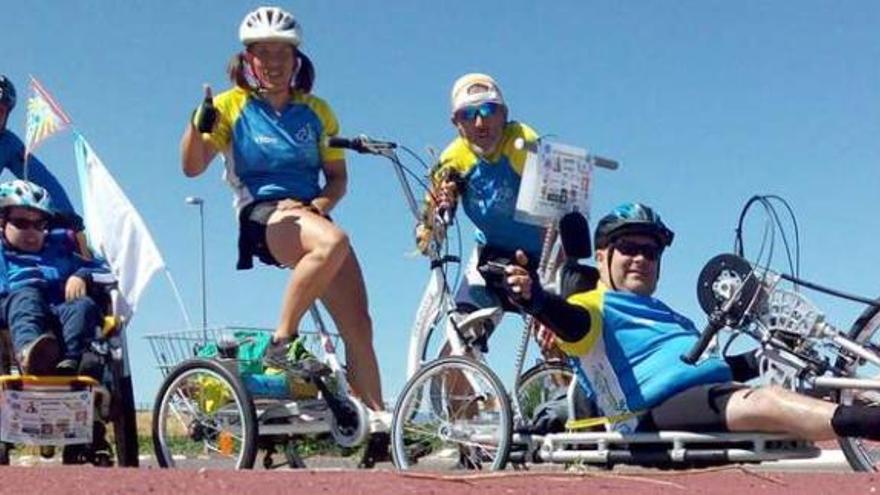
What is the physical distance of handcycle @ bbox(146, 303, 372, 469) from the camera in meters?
6.29

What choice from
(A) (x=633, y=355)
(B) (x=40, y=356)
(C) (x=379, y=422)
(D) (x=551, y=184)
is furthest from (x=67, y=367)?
(A) (x=633, y=355)

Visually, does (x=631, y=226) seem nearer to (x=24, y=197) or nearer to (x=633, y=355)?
(x=633, y=355)

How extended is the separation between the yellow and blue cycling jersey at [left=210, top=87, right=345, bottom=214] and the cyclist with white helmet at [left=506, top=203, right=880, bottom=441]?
172cm

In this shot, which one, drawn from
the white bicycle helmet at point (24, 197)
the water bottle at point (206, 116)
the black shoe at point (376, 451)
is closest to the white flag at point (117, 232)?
the white bicycle helmet at point (24, 197)

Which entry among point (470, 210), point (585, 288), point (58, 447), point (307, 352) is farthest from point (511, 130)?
point (58, 447)

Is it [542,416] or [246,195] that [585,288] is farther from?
[246,195]

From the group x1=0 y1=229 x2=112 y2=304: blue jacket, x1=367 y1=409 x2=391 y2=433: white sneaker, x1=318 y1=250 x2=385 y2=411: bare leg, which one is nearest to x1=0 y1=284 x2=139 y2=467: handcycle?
x1=0 y1=229 x2=112 y2=304: blue jacket

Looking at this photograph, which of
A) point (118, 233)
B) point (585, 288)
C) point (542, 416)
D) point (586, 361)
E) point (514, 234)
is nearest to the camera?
point (586, 361)

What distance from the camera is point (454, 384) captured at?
6000 millimetres

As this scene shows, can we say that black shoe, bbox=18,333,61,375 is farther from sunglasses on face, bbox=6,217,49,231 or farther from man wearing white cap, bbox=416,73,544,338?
man wearing white cap, bbox=416,73,544,338

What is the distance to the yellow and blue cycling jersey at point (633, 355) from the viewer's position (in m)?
5.13

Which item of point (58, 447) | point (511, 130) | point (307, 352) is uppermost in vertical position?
point (511, 130)

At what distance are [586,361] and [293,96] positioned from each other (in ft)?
7.50

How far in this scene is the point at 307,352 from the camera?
6457 mm
